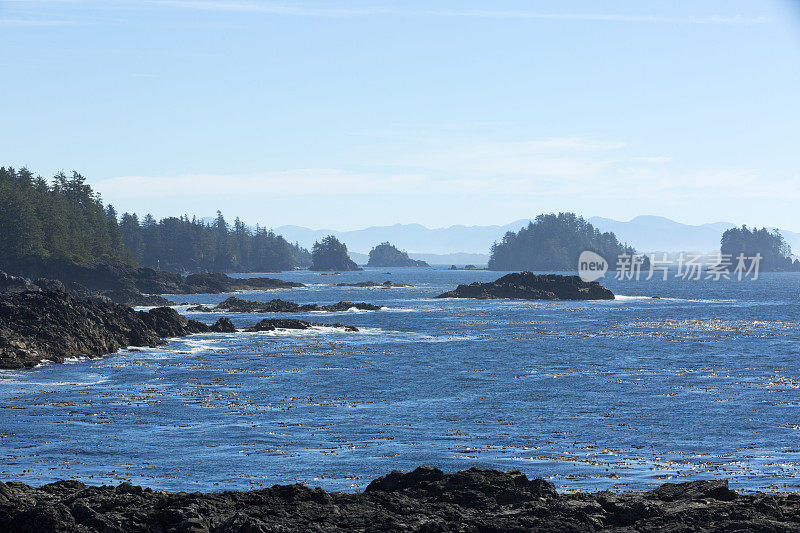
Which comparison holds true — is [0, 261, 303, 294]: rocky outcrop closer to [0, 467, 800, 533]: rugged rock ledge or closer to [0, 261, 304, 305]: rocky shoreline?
[0, 261, 304, 305]: rocky shoreline

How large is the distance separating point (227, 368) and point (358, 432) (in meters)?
24.7

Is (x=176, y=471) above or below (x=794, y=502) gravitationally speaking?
below

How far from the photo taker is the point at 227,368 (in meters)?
60.8

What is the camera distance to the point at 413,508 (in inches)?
924

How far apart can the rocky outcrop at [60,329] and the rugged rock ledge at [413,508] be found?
38.8 meters

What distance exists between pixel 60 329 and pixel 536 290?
107 m

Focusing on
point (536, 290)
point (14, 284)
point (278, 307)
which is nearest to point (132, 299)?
point (14, 284)

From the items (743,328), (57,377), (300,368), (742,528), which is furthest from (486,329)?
(742,528)

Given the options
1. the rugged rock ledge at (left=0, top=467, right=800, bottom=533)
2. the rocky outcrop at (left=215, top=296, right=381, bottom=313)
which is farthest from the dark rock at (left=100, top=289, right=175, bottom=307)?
the rugged rock ledge at (left=0, top=467, right=800, bottom=533)

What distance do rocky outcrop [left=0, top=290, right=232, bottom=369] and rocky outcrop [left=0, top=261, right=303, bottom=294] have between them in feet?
194

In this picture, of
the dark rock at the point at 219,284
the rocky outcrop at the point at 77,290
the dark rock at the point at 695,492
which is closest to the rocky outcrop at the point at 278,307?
the rocky outcrop at the point at 77,290

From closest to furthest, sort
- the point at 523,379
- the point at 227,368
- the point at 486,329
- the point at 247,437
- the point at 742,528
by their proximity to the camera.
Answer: the point at 742,528
the point at 247,437
the point at 523,379
the point at 227,368
the point at 486,329

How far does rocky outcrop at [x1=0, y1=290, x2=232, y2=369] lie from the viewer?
61.4 metres

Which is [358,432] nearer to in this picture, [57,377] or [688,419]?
[688,419]
